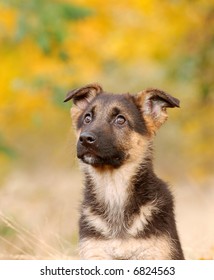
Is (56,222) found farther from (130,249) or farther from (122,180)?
(130,249)

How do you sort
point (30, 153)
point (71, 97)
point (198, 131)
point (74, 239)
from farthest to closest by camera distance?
point (30, 153) → point (198, 131) → point (74, 239) → point (71, 97)

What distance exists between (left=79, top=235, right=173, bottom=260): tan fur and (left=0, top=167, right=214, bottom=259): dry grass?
94 centimetres

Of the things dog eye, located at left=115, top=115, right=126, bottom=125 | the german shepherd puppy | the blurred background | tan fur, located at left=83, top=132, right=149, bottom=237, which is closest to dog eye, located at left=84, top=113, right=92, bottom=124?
the german shepherd puppy

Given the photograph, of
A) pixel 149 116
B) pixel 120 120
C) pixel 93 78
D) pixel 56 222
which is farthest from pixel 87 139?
pixel 93 78

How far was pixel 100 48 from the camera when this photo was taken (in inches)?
848

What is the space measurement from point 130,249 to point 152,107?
4.73 ft

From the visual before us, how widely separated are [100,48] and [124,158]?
1242 cm

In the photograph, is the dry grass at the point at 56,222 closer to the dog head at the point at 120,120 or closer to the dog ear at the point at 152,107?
the dog head at the point at 120,120

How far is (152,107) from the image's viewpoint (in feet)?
31.0

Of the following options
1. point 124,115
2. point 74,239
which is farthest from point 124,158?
point 74,239

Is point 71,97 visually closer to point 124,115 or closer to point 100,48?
point 124,115

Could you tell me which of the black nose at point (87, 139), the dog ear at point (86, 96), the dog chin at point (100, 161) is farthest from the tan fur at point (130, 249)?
the dog ear at point (86, 96)

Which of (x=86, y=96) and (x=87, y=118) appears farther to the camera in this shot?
(x=86, y=96)
